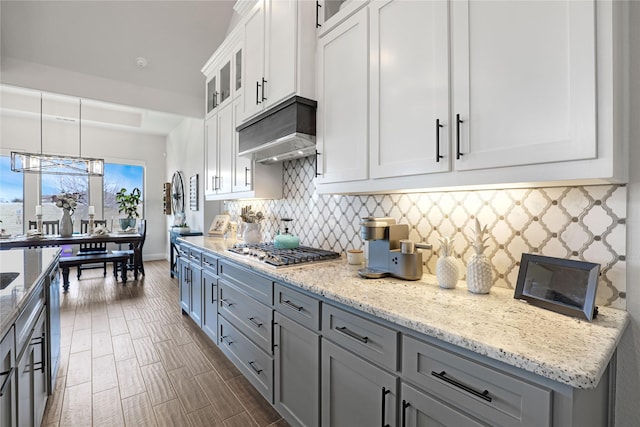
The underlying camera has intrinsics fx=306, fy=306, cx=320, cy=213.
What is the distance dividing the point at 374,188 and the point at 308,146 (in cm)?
75

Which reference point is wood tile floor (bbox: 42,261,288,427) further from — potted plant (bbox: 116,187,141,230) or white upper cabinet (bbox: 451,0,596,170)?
potted plant (bbox: 116,187,141,230)

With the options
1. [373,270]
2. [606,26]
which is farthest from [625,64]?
[373,270]

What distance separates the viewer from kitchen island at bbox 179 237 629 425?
28.4 inches

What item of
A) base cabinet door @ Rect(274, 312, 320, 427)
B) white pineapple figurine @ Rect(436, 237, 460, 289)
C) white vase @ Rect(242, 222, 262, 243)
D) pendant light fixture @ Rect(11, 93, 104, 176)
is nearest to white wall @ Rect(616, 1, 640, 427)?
white pineapple figurine @ Rect(436, 237, 460, 289)

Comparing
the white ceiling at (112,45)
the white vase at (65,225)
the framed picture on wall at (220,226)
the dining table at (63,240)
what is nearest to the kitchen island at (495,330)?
the framed picture on wall at (220,226)

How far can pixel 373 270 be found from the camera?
1.60 m

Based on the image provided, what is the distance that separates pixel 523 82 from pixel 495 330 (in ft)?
2.64

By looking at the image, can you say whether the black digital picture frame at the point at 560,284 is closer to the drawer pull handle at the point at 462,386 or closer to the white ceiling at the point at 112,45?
the drawer pull handle at the point at 462,386

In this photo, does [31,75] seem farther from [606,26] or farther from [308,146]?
[606,26]

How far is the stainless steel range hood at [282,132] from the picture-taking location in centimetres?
193

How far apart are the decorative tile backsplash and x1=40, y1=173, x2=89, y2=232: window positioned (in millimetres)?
6848

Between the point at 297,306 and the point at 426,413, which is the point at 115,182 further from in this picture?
the point at 426,413

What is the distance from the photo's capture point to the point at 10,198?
591 centimetres

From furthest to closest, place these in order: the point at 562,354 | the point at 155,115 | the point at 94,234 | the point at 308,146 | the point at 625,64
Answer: the point at 155,115
the point at 94,234
the point at 308,146
the point at 625,64
the point at 562,354
